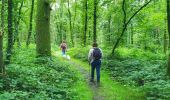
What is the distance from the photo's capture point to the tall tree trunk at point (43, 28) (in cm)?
1861

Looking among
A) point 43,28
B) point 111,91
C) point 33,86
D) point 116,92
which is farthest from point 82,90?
point 43,28

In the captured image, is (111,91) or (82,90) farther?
(111,91)

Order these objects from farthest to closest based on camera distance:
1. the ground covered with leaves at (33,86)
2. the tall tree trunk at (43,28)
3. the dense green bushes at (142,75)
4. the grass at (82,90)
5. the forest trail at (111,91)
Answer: the tall tree trunk at (43,28)
the forest trail at (111,91)
the grass at (82,90)
the dense green bushes at (142,75)
the ground covered with leaves at (33,86)

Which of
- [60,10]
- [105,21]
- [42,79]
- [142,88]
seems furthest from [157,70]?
[60,10]

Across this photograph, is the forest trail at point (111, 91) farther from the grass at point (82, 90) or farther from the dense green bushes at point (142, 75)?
the dense green bushes at point (142, 75)

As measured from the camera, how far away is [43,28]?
18.8 metres

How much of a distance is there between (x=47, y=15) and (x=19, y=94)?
1091cm

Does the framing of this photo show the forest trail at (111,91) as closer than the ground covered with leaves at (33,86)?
No

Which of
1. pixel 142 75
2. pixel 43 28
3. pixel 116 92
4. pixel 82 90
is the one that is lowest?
pixel 116 92

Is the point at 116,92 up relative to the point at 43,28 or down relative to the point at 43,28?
down

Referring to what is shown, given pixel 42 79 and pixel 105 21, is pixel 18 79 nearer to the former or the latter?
pixel 42 79

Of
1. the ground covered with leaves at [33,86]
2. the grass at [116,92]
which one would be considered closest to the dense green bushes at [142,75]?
the grass at [116,92]

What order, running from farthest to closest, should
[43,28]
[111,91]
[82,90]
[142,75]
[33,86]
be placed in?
[43,28]
[142,75]
[111,91]
[82,90]
[33,86]

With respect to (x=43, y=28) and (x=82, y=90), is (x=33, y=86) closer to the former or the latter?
(x=82, y=90)
